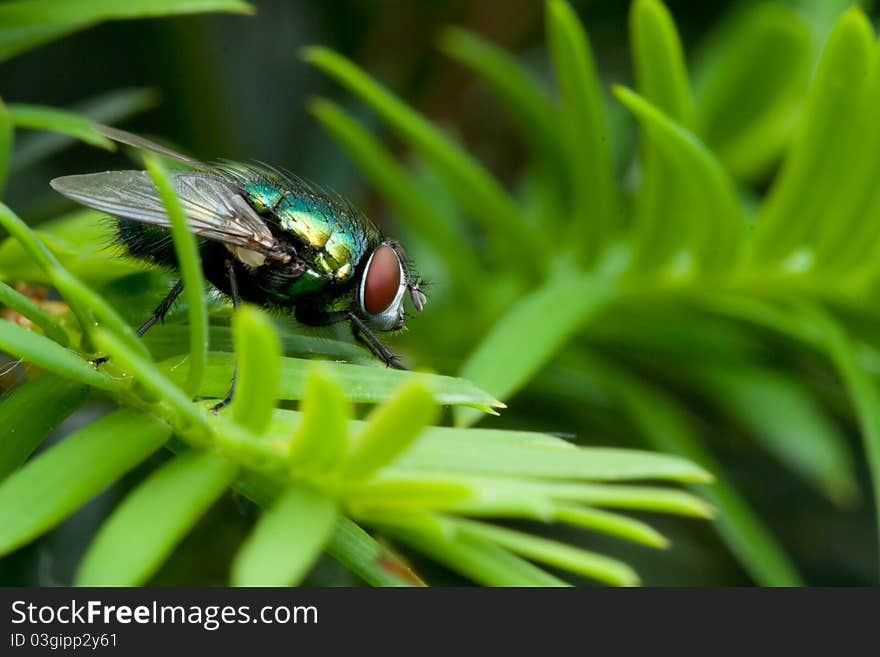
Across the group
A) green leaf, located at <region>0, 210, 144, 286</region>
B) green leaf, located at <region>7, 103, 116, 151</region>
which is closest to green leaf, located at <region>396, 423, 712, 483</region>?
green leaf, located at <region>0, 210, 144, 286</region>

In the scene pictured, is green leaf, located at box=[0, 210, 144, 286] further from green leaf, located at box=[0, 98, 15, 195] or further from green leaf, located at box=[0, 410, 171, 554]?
green leaf, located at box=[0, 410, 171, 554]

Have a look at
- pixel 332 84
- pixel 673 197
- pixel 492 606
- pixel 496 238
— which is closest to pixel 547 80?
pixel 332 84

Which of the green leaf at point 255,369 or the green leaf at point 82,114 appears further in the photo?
the green leaf at point 82,114

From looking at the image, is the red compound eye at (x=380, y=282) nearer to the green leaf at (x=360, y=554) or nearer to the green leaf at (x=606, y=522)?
the green leaf at (x=360, y=554)

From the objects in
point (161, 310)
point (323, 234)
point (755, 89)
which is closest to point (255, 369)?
point (161, 310)

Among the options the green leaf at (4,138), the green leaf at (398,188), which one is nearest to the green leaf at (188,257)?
the green leaf at (4,138)

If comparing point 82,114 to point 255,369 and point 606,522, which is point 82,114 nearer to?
point 255,369

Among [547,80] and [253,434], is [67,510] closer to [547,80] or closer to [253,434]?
[253,434]
